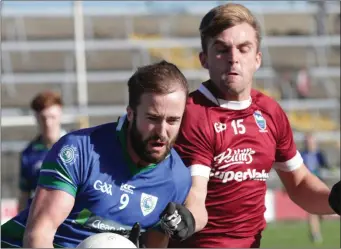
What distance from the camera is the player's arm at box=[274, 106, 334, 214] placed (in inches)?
193

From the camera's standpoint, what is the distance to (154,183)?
13.2 ft

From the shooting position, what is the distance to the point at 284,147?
16.2 feet

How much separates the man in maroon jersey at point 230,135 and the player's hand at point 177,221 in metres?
Result: 0.33

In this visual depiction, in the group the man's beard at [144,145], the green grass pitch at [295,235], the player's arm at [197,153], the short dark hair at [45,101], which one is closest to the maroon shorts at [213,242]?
the player's arm at [197,153]

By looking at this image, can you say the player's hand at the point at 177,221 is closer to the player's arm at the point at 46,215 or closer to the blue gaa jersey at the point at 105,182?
the blue gaa jersey at the point at 105,182

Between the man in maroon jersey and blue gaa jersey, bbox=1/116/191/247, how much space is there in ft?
0.89

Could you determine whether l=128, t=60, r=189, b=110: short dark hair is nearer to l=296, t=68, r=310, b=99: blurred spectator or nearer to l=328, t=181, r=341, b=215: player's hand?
l=328, t=181, r=341, b=215: player's hand

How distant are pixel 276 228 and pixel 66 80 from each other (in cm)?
490

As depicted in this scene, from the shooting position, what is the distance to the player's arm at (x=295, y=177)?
4.89 meters

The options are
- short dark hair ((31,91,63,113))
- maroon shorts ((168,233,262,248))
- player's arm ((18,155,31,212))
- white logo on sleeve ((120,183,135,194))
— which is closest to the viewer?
white logo on sleeve ((120,183,135,194))

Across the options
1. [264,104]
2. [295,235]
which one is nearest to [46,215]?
[264,104]

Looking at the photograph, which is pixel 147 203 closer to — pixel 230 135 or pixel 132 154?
pixel 132 154

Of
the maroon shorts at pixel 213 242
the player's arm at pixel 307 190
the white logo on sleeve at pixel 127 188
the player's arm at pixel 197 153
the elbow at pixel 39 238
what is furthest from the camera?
the player's arm at pixel 307 190

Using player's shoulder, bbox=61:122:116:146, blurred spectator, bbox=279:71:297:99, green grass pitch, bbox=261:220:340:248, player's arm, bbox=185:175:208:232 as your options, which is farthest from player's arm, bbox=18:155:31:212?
blurred spectator, bbox=279:71:297:99
